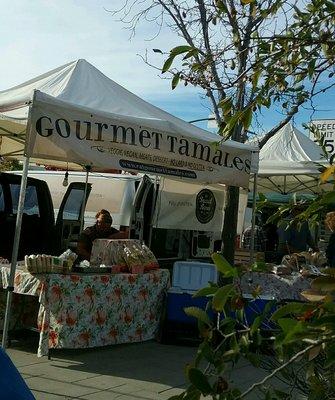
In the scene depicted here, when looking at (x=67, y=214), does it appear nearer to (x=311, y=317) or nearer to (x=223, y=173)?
(x=223, y=173)

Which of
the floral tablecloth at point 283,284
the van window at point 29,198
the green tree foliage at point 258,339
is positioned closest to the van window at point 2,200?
the van window at point 29,198

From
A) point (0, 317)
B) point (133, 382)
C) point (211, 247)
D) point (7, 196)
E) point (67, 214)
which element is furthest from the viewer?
point (211, 247)

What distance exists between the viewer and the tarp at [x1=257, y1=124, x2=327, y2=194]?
12.4 meters

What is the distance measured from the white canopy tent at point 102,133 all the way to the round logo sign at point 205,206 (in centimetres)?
353

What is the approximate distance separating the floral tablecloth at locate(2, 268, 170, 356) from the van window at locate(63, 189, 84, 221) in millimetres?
4092

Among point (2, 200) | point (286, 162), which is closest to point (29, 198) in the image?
point (2, 200)

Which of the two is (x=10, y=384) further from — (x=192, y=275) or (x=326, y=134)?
(x=192, y=275)

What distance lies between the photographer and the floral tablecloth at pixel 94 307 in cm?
675

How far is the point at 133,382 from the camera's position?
6242mm

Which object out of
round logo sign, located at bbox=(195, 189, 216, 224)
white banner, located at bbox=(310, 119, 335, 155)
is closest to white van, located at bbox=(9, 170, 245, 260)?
round logo sign, located at bbox=(195, 189, 216, 224)

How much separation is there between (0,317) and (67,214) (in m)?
4.71

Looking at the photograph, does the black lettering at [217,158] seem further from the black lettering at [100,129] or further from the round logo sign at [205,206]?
the round logo sign at [205,206]

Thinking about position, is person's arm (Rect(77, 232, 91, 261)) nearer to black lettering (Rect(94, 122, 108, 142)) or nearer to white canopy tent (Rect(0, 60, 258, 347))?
white canopy tent (Rect(0, 60, 258, 347))

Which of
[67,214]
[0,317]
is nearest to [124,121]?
[0,317]
